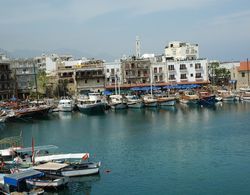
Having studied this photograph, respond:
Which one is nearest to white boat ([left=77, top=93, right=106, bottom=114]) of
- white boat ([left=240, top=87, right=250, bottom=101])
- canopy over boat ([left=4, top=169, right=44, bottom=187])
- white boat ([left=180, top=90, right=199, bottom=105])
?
white boat ([left=180, top=90, right=199, bottom=105])

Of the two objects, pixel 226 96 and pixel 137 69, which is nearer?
pixel 226 96

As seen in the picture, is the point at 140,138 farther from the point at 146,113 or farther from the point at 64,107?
the point at 64,107

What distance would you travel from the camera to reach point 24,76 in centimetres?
10475

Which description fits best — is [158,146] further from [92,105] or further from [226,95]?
[226,95]

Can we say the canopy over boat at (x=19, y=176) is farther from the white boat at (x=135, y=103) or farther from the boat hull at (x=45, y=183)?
the white boat at (x=135, y=103)

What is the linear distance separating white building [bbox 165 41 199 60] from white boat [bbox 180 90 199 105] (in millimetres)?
16886

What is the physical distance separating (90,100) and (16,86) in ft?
90.0

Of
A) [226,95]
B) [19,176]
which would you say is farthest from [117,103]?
[19,176]

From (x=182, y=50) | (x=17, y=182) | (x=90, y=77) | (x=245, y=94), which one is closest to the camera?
(x=17, y=182)

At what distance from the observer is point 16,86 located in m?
103

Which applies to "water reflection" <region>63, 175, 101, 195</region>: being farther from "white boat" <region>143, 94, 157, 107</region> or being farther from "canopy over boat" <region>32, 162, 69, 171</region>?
"white boat" <region>143, 94, 157, 107</region>

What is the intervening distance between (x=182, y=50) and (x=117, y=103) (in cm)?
3383

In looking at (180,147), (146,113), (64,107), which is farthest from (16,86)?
(180,147)

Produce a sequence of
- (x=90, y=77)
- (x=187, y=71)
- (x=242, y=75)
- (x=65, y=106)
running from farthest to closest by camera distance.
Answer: (x=90, y=77), (x=187, y=71), (x=242, y=75), (x=65, y=106)
